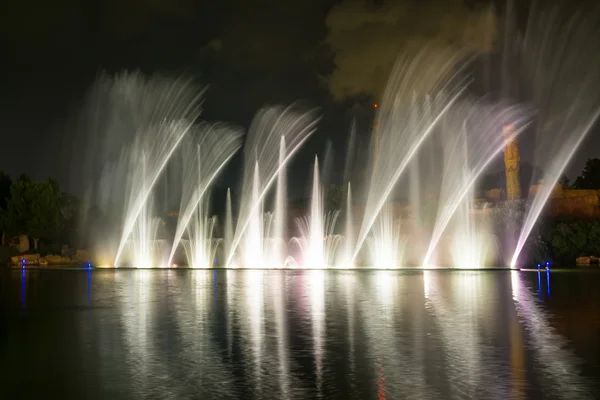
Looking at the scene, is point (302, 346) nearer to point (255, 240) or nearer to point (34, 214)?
point (255, 240)

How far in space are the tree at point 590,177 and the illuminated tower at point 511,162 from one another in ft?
89.4

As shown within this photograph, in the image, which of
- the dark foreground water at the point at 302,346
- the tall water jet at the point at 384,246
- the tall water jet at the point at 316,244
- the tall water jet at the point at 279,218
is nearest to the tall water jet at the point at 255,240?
the tall water jet at the point at 279,218

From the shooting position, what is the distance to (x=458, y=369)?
10.1 meters

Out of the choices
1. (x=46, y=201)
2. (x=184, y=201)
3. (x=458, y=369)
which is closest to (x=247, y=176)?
(x=184, y=201)

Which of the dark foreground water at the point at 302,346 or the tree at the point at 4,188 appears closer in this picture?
the dark foreground water at the point at 302,346

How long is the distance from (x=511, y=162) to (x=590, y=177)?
1199 inches

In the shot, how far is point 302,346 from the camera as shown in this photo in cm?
1237

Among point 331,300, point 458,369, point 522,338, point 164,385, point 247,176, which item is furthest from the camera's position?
point 247,176

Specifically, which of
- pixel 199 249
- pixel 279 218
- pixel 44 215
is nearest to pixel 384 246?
pixel 279 218

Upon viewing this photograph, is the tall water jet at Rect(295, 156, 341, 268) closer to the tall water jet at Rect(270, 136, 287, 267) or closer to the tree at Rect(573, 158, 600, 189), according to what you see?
the tall water jet at Rect(270, 136, 287, 267)

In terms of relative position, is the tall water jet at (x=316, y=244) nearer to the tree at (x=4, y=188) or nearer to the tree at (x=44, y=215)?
the tree at (x=44, y=215)

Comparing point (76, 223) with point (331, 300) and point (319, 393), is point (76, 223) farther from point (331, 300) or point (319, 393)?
point (319, 393)

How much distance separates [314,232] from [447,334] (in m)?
34.6

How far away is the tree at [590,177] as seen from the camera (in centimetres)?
10419
